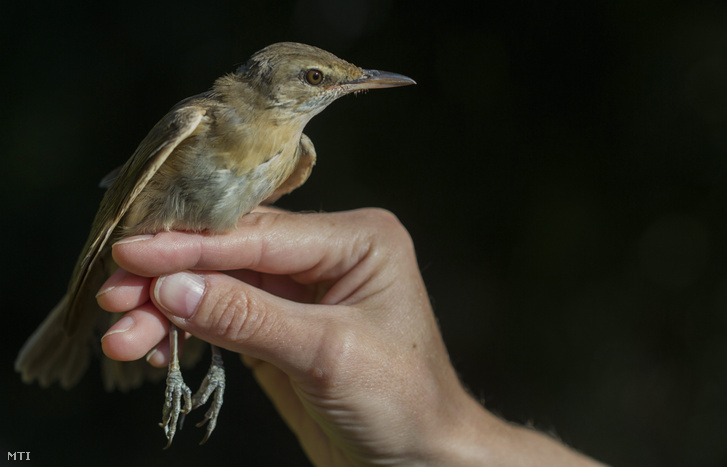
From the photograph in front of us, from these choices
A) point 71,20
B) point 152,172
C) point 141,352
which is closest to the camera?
point 152,172

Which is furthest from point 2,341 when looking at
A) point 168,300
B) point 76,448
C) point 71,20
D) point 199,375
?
point 168,300

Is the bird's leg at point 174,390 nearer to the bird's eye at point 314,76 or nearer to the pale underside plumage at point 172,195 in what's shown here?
the pale underside plumage at point 172,195

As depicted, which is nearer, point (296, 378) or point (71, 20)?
point (296, 378)

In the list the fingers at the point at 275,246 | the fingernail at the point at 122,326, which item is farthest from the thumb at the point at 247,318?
the fingernail at the point at 122,326

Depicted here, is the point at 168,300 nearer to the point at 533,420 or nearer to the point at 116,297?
the point at 116,297

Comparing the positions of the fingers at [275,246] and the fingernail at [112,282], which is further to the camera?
the fingernail at [112,282]

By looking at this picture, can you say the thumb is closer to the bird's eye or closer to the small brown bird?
the small brown bird

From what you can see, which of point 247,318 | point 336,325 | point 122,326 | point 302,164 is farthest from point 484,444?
point 122,326
